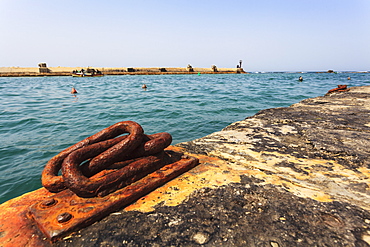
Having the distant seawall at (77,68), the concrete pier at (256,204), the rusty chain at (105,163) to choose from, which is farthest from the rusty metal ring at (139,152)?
the distant seawall at (77,68)

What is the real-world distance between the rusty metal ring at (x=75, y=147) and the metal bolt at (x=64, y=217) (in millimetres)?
263

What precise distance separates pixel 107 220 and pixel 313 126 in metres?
2.76

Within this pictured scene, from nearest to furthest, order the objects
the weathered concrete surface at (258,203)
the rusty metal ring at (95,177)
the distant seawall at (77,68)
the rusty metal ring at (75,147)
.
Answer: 1. the weathered concrete surface at (258,203)
2. the rusty metal ring at (95,177)
3. the rusty metal ring at (75,147)
4. the distant seawall at (77,68)

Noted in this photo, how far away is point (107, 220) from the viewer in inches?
42.0

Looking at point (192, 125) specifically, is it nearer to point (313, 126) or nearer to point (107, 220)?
point (313, 126)

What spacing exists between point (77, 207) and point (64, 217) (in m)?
0.10

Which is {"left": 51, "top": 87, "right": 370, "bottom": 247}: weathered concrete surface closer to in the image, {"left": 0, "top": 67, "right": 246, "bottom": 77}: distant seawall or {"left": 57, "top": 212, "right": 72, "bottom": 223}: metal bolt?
{"left": 57, "top": 212, "right": 72, "bottom": 223}: metal bolt

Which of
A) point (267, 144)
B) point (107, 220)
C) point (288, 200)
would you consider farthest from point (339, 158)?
point (107, 220)

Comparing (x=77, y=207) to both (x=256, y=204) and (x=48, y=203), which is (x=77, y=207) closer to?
(x=48, y=203)

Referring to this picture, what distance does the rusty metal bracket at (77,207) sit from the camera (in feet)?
3.20

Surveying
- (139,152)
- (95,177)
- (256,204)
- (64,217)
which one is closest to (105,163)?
(95,177)

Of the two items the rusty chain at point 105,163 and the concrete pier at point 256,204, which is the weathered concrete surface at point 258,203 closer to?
the concrete pier at point 256,204

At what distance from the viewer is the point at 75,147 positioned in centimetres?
133

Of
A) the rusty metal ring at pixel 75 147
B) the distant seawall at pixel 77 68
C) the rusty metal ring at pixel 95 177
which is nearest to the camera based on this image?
the rusty metal ring at pixel 95 177
